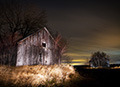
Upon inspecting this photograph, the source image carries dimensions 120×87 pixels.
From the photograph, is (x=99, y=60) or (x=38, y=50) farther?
(x=99, y=60)

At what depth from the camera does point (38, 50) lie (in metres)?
18.2

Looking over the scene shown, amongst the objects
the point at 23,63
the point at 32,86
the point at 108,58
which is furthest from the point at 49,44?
the point at 108,58

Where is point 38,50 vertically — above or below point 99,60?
above

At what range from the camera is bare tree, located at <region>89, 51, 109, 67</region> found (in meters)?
35.8

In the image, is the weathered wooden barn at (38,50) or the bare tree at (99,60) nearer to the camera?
the weathered wooden barn at (38,50)

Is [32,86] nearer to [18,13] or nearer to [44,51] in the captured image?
[44,51]

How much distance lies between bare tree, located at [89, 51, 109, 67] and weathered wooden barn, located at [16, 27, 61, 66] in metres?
A: 20.0

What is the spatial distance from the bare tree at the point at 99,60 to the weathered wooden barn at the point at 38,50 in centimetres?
2000

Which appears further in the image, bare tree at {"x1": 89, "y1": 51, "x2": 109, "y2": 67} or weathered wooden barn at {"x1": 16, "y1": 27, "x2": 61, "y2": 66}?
bare tree at {"x1": 89, "y1": 51, "x2": 109, "y2": 67}

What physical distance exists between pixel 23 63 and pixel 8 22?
1114cm

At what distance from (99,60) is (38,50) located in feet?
81.7

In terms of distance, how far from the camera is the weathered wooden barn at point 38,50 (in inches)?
674

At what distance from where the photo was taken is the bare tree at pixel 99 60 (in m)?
35.8

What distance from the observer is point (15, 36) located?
1952 centimetres
